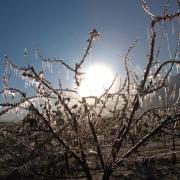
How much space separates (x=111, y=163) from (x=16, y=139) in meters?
1.10

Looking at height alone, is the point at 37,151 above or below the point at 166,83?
below

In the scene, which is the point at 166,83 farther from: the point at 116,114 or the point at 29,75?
the point at 29,75

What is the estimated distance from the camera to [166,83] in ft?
10.9

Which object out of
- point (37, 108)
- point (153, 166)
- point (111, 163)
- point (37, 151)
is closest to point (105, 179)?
point (111, 163)

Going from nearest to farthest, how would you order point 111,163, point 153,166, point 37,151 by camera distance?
point 37,151
point 111,163
point 153,166

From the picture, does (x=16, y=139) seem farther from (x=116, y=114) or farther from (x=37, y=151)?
(x=116, y=114)

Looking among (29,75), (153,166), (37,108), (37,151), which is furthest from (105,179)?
(153,166)

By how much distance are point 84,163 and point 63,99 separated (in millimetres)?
680

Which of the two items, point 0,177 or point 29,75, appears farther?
point 0,177

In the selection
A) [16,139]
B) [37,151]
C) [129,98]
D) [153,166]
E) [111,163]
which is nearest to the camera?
[37,151]

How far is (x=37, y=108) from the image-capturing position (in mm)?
3316

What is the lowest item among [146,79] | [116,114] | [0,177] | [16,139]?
[0,177]

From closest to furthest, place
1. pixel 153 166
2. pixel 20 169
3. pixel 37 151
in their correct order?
1. pixel 20 169
2. pixel 37 151
3. pixel 153 166

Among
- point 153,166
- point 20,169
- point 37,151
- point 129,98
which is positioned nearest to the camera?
point 20,169
